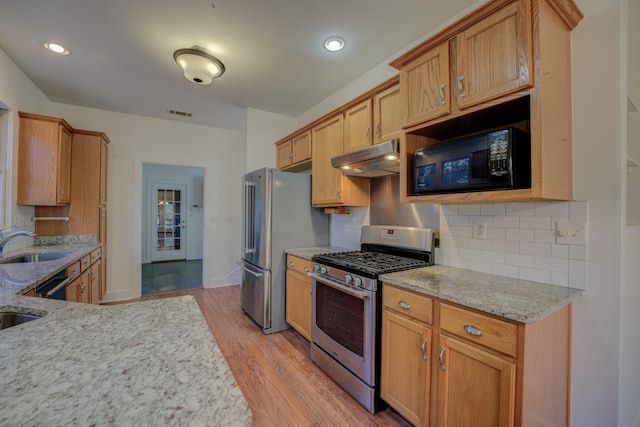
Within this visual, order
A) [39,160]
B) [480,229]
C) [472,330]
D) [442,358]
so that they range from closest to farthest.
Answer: [472,330]
[442,358]
[480,229]
[39,160]

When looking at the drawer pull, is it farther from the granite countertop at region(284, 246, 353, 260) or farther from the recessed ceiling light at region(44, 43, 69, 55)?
the recessed ceiling light at region(44, 43, 69, 55)

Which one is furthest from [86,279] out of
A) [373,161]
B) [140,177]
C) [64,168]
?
[373,161]

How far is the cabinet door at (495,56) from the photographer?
132cm

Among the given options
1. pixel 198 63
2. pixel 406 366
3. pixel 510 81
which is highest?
pixel 198 63

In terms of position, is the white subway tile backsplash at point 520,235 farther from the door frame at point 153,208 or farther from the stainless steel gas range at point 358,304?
the door frame at point 153,208

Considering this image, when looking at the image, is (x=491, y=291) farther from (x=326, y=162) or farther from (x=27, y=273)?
(x=27, y=273)

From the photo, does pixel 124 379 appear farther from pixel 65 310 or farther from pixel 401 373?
pixel 401 373

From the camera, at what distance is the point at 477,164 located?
1.51 meters

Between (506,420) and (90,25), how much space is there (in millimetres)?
3588

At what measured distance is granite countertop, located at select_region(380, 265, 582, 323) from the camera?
116cm

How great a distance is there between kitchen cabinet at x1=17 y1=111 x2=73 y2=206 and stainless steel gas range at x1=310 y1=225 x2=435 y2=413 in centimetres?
290

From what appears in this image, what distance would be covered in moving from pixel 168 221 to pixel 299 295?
18.3 feet

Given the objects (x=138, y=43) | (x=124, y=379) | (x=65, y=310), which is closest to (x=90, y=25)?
(x=138, y=43)

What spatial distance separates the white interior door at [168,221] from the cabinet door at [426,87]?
21.6 ft
